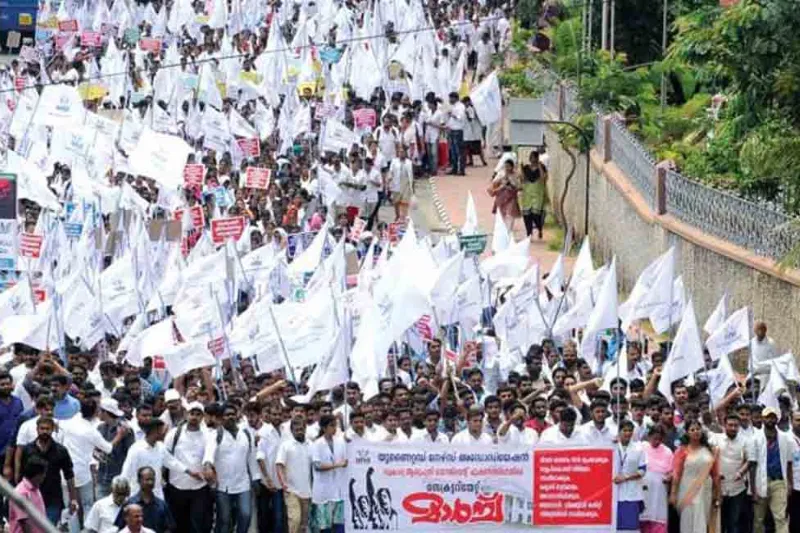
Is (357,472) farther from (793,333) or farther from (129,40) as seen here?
(129,40)

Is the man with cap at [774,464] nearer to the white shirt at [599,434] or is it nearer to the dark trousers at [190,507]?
the white shirt at [599,434]

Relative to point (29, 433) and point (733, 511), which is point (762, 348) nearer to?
point (733, 511)

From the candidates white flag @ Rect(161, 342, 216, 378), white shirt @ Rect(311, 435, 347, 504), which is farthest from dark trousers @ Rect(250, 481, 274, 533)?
white flag @ Rect(161, 342, 216, 378)

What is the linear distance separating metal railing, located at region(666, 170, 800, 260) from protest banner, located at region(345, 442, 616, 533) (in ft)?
19.2

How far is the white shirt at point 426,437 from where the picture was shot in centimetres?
1986

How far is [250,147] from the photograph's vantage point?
3522 centimetres

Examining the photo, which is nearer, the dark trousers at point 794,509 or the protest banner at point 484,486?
the protest banner at point 484,486

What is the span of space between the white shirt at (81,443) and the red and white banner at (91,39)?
2661cm

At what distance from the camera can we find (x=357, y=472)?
19.8m

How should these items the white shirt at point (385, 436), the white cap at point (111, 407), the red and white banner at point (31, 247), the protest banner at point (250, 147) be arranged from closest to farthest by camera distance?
the white shirt at point (385, 436) < the white cap at point (111, 407) < the red and white banner at point (31, 247) < the protest banner at point (250, 147)

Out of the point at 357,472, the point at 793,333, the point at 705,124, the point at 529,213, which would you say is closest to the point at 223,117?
the point at 529,213

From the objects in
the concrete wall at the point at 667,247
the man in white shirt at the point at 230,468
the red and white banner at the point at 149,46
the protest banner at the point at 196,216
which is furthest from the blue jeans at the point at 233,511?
the red and white banner at the point at 149,46

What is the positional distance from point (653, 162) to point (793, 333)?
6.28 m

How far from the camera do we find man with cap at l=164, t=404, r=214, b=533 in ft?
65.1
